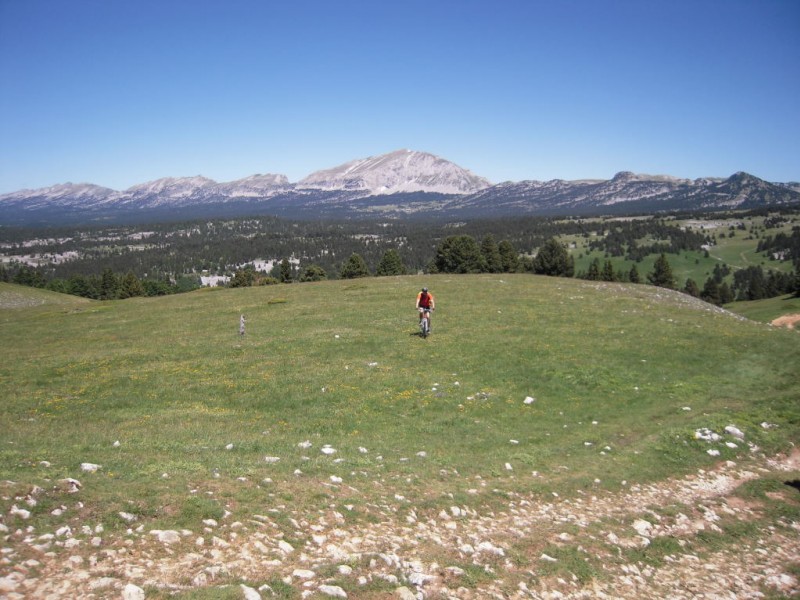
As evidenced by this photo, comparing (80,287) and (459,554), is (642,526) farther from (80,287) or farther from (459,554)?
(80,287)

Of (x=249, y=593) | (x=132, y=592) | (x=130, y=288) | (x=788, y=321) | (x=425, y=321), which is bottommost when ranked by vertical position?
(x=788, y=321)

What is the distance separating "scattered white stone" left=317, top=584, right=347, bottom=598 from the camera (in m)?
8.03

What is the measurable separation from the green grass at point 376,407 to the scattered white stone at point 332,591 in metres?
2.69

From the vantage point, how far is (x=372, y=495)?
12.2m

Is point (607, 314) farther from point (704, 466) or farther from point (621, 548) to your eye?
point (621, 548)

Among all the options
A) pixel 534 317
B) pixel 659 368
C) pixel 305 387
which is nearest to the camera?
pixel 305 387

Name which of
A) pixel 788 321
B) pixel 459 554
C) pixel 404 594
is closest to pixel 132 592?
pixel 404 594

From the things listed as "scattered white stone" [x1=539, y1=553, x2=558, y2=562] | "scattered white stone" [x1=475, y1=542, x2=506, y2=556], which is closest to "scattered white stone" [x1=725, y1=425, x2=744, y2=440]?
"scattered white stone" [x1=539, y1=553, x2=558, y2=562]

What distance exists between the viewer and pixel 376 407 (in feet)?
64.5

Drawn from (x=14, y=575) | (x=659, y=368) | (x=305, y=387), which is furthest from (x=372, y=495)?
(x=659, y=368)

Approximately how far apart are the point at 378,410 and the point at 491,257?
83.1 m

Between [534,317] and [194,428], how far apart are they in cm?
2842

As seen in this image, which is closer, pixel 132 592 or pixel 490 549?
pixel 132 592

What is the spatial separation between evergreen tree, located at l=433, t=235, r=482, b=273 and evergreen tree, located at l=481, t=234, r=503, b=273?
2.24m
